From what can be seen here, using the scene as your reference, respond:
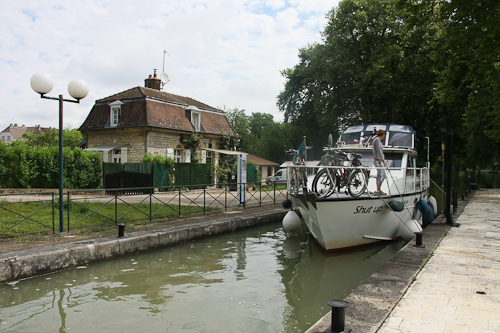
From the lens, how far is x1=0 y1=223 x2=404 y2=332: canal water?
518cm

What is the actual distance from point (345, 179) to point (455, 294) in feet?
13.4

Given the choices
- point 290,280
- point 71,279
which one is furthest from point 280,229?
point 71,279

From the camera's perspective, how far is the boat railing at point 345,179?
348 inches

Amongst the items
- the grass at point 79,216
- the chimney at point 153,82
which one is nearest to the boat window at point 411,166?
the grass at point 79,216

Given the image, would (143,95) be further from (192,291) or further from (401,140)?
(192,291)

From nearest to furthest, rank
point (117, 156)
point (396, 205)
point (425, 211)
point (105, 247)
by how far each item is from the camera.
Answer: point (105, 247) < point (396, 205) < point (425, 211) < point (117, 156)

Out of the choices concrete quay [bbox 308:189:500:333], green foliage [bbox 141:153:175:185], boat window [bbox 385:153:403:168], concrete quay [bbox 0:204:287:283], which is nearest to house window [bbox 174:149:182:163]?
Answer: green foliage [bbox 141:153:175:185]

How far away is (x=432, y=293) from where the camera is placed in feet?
16.6

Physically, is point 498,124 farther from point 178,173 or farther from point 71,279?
point 71,279

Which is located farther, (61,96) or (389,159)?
(389,159)

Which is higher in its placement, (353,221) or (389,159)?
(389,159)

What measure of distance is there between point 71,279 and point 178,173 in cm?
1621

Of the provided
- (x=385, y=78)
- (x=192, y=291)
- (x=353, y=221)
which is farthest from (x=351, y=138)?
(x=385, y=78)

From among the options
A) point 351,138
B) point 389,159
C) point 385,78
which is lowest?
point 389,159
